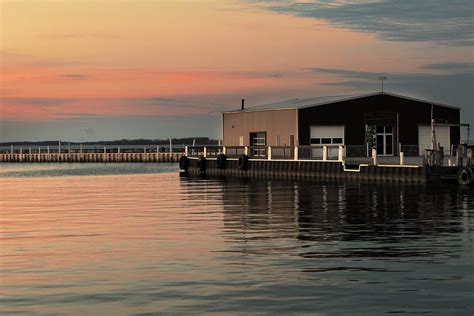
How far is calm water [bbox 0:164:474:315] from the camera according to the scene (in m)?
14.4

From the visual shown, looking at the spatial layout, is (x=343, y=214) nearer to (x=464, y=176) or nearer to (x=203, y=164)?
(x=464, y=176)

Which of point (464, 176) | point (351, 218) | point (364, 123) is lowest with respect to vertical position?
point (351, 218)

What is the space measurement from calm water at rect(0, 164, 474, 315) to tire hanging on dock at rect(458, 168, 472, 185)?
1311 centimetres

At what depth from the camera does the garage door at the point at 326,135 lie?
75438mm

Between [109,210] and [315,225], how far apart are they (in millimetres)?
10511

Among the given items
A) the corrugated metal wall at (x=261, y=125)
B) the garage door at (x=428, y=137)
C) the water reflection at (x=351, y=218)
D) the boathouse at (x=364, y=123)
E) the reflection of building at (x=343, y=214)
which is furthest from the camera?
the garage door at (x=428, y=137)

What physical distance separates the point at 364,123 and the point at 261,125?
31.2ft

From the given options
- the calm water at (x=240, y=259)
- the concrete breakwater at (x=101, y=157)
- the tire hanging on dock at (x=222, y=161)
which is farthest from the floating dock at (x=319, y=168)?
the concrete breakwater at (x=101, y=157)

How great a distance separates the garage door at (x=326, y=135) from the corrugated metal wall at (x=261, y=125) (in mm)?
1644

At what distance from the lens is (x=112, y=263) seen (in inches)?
748

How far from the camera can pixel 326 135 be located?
75.6 m

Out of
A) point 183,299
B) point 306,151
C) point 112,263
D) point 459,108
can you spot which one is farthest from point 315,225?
point 459,108

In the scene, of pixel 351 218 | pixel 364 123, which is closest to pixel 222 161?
pixel 364 123

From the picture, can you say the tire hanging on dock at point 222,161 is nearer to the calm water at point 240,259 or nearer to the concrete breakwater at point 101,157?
the calm water at point 240,259
